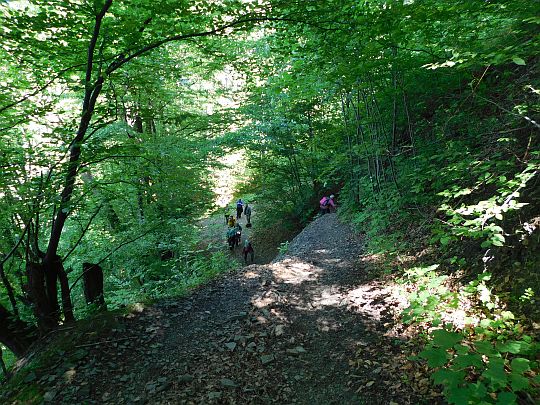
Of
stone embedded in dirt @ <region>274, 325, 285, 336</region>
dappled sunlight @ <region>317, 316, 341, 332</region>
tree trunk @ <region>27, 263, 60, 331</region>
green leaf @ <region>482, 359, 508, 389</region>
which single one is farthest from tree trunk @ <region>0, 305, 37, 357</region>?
green leaf @ <region>482, 359, 508, 389</region>

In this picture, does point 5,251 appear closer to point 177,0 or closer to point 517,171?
point 177,0

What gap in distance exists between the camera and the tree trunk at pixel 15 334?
4699mm

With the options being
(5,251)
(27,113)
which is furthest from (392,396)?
(5,251)

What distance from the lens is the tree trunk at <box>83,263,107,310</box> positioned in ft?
17.4

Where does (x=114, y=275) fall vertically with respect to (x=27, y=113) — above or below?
below

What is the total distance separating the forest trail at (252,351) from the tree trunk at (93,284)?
0.83 meters

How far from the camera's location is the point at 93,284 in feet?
17.6

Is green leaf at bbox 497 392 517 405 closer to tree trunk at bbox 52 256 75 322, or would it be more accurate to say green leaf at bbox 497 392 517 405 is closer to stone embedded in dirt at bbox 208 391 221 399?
stone embedded in dirt at bbox 208 391 221 399

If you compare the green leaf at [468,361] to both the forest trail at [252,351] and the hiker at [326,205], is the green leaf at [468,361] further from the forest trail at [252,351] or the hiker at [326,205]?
the hiker at [326,205]

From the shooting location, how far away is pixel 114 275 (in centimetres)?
935

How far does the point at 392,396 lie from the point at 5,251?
6.09 meters

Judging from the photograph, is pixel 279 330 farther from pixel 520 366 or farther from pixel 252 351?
pixel 520 366

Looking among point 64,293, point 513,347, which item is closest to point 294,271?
point 64,293

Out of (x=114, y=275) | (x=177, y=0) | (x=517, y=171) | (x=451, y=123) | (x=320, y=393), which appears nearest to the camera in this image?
(x=320, y=393)
